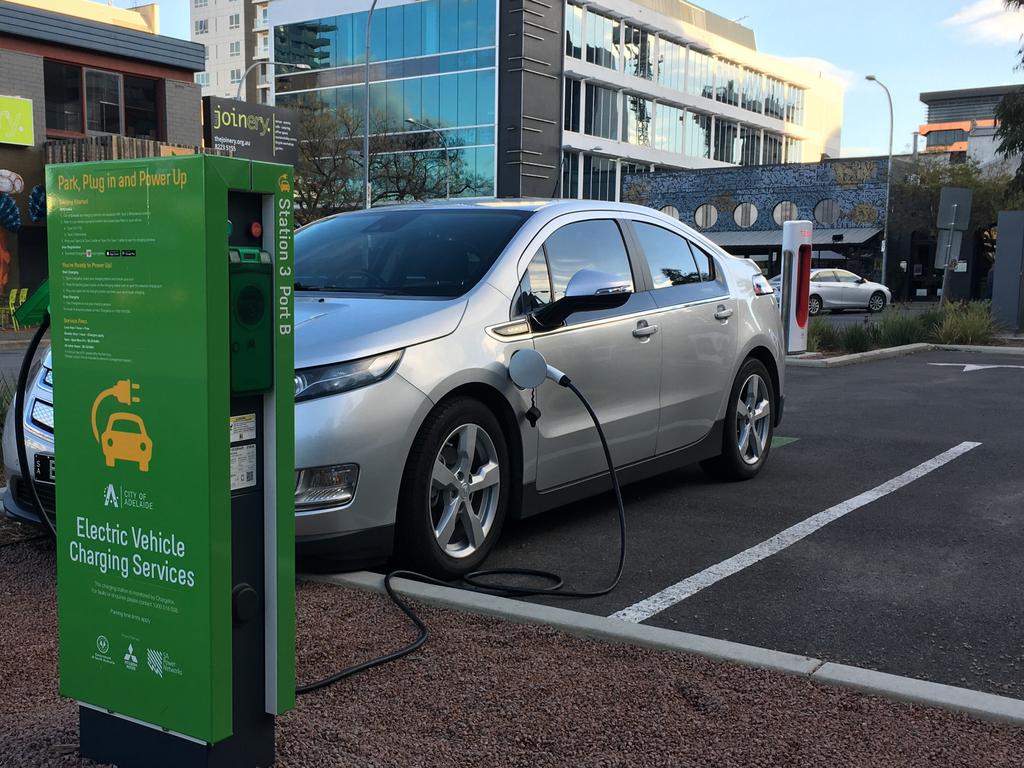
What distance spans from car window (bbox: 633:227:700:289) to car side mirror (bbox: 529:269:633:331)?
3.37 ft

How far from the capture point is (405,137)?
59.7 m

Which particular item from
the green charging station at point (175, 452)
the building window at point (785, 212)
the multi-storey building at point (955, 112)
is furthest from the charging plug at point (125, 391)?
the multi-storey building at point (955, 112)

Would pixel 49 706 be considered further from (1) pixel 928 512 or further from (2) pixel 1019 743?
(1) pixel 928 512

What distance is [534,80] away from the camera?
59.8 meters

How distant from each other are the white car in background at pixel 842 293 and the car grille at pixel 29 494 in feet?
105

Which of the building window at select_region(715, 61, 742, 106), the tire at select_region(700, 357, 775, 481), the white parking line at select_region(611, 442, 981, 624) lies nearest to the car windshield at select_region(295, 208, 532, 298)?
the white parking line at select_region(611, 442, 981, 624)

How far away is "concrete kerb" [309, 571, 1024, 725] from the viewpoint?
10.6 ft

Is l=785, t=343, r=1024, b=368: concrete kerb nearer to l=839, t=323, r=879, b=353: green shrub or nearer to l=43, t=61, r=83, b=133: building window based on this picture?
→ l=839, t=323, r=879, b=353: green shrub

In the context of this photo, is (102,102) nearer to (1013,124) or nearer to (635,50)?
(1013,124)

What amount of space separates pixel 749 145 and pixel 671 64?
13.1 metres

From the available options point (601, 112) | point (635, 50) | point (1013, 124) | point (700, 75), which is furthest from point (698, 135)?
point (1013, 124)

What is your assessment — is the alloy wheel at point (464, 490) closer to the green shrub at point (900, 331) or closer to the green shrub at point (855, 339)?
the green shrub at point (855, 339)

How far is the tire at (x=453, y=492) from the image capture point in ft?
14.4

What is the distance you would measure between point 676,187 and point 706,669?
176 ft
